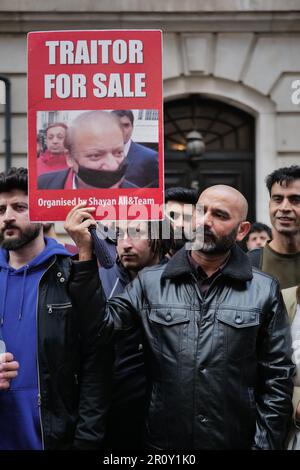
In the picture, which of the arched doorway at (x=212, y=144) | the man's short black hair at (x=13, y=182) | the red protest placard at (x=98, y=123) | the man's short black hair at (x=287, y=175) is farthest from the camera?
the arched doorway at (x=212, y=144)

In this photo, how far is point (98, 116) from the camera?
2928 mm

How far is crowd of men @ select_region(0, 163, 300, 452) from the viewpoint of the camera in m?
2.74

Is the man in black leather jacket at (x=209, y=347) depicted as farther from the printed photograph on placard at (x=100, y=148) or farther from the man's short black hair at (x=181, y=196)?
the man's short black hair at (x=181, y=196)

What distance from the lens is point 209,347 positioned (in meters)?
2.75

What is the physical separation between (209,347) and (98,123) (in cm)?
111

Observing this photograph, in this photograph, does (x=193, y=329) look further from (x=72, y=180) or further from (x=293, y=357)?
(x=72, y=180)

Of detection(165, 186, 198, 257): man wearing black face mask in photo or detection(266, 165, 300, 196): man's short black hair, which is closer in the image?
detection(266, 165, 300, 196): man's short black hair

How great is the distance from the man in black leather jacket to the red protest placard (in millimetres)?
177

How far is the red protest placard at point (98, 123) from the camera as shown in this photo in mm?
2900

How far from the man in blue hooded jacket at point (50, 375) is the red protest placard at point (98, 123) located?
1.43 ft

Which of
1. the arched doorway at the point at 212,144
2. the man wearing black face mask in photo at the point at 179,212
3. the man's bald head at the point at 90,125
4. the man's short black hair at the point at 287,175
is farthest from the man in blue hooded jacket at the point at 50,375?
the arched doorway at the point at 212,144

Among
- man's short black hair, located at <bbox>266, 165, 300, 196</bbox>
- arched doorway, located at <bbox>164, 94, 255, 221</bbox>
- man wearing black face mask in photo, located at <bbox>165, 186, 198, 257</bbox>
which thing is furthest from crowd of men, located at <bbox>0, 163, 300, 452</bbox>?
arched doorway, located at <bbox>164, 94, 255, 221</bbox>

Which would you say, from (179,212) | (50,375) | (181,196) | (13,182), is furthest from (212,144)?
(50,375)

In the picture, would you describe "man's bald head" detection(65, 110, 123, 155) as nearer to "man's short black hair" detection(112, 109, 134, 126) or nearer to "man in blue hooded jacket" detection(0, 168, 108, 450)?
"man's short black hair" detection(112, 109, 134, 126)
